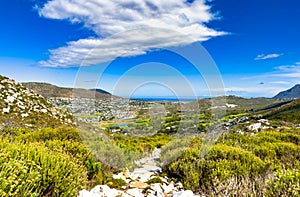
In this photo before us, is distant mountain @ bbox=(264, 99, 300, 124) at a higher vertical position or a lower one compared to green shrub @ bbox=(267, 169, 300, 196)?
lower

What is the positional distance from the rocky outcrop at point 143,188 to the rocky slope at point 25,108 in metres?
19.5

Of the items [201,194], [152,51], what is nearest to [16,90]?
[152,51]

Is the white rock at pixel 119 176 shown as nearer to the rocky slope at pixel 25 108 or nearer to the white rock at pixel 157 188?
the white rock at pixel 157 188

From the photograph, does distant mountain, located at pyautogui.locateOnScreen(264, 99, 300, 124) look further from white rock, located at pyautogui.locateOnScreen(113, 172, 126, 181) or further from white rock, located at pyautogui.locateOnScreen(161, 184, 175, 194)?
white rock, located at pyautogui.locateOnScreen(113, 172, 126, 181)

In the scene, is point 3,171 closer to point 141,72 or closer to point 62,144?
point 62,144

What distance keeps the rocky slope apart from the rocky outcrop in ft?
64.0

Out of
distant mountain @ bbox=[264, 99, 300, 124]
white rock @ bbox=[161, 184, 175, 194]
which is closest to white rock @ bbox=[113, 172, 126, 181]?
white rock @ bbox=[161, 184, 175, 194]

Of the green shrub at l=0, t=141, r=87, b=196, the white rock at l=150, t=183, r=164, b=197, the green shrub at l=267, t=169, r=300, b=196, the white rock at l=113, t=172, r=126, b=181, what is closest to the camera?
the green shrub at l=0, t=141, r=87, b=196

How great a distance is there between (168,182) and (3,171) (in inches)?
199

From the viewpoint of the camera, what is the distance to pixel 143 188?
21.2 ft

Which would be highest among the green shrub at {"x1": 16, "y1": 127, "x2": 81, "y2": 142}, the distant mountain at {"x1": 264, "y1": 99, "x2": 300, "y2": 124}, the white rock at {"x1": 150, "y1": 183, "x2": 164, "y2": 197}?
the green shrub at {"x1": 16, "y1": 127, "x2": 81, "y2": 142}

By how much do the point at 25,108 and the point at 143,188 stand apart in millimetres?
26853

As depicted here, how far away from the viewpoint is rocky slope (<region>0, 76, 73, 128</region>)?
26.8m

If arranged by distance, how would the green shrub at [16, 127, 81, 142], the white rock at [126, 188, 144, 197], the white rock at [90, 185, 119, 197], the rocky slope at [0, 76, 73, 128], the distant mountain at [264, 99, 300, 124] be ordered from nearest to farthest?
1. the white rock at [90, 185, 119, 197]
2. the white rock at [126, 188, 144, 197]
3. the green shrub at [16, 127, 81, 142]
4. the rocky slope at [0, 76, 73, 128]
5. the distant mountain at [264, 99, 300, 124]
